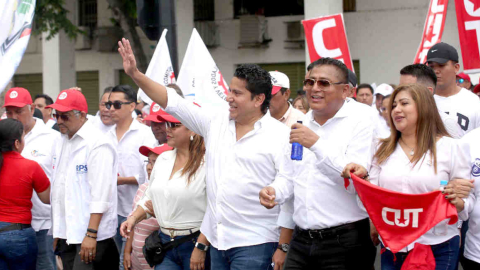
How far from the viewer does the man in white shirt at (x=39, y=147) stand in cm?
670

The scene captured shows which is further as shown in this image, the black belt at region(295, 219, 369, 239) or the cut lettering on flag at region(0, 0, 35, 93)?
the cut lettering on flag at region(0, 0, 35, 93)

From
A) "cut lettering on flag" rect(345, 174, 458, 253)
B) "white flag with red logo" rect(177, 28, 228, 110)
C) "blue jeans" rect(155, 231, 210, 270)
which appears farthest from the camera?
"white flag with red logo" rect(177, 28, 228, 110)

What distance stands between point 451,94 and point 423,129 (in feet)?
5.69

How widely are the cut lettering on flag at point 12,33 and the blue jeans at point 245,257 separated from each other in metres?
1.85

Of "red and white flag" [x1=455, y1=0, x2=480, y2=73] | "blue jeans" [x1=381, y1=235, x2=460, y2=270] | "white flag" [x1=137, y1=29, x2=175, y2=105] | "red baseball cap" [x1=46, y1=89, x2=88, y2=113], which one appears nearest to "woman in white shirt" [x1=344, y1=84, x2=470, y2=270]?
"blue jeans" [x1=381, y1=235, x2=460, y2=270]

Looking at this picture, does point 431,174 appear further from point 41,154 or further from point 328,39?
point 328,39

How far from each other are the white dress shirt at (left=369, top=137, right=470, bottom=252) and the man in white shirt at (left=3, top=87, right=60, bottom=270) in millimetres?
3967

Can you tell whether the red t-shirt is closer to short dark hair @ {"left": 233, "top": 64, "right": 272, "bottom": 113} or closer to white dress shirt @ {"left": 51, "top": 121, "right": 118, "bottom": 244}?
white dress shirt @ {"left": 51, "top": 121, "right": 118, "bottom": 244}

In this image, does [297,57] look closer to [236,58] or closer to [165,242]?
[236,58]

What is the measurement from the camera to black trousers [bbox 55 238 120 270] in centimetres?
553

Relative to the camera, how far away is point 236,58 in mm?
21141

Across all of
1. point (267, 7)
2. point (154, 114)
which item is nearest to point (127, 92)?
point (154, 114)

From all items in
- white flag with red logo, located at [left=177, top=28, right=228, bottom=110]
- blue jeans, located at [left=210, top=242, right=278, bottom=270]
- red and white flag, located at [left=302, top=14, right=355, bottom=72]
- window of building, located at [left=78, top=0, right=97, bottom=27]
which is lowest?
blue jeans, located at [left=210, top=242, right=278, bottom=270]

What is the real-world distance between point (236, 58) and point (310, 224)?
56.8 ft
